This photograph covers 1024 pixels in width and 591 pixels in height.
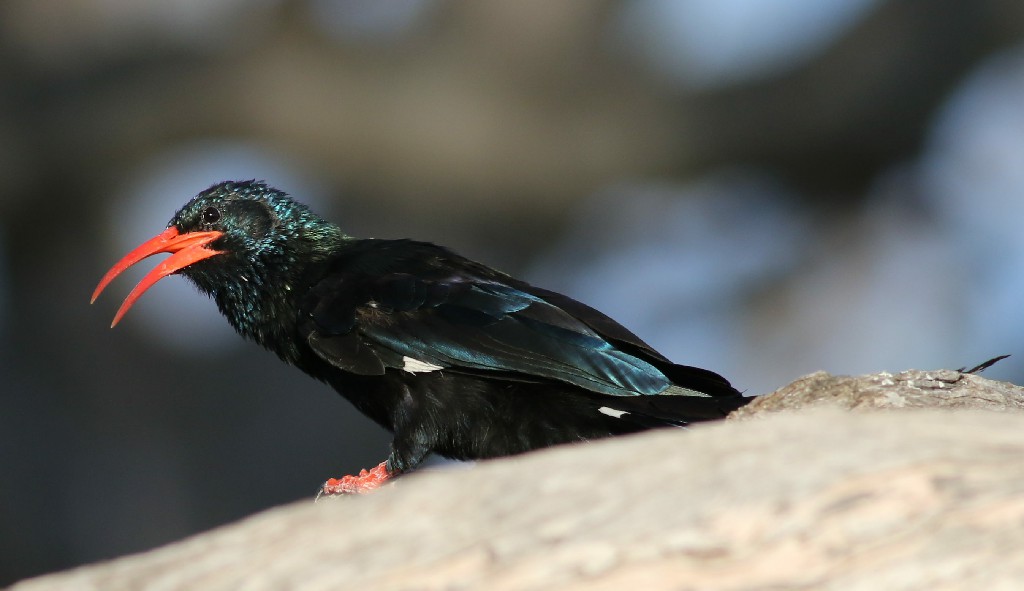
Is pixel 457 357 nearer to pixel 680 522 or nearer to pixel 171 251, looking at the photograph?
pixel 171 251

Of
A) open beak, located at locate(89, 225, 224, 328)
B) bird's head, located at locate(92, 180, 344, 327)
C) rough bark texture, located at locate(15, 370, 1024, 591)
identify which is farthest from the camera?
open beak, located at locate(89, 225, 224, 328)

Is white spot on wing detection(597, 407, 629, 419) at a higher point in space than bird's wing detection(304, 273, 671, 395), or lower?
lower

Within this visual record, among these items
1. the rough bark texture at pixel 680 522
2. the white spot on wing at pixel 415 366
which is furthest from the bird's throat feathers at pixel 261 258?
the rough bark texture at pixel 680 522

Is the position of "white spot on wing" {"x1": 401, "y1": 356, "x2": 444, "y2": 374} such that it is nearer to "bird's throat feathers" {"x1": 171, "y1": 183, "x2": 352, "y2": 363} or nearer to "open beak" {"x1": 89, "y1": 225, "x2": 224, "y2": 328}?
"bird's throat feathers" {"x1": 171, "y1": 183, "x2": 352, "y2": 363}


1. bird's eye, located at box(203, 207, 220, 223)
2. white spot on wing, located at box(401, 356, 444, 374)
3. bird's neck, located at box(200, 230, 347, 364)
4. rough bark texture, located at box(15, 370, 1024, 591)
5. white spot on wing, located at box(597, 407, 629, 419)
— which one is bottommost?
rough bark texture, located at box(15, 370, 1024, 591)

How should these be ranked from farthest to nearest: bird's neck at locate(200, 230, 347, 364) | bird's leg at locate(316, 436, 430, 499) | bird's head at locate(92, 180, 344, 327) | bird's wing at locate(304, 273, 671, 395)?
bird's head at locate(92, 180, 344, 327) → bird's neck at locate(200, 230, 347, 364) → bird's leg at locate(316, 436, 430, 499) → bird's wing at locate(304, 273, 671, 395)

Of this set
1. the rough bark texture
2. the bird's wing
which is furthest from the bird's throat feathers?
the rough bark texture

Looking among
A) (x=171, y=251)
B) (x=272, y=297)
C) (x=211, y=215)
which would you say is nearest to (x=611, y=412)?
(x=272, y=297)
